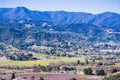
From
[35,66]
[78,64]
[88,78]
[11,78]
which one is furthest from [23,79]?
[78,64]

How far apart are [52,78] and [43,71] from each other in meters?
23.3

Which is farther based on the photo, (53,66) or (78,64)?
(78,64)

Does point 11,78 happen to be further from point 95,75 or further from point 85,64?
point 85,64

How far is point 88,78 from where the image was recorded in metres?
133

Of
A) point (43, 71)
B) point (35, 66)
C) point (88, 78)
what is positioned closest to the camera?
point (88, 78)

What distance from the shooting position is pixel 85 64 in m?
184

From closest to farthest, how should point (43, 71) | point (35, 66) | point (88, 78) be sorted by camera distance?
1. point (88, 78)
2. point (43, 71)
3. point (35, 66)

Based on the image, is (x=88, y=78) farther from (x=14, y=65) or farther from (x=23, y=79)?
(x=14, y=65)

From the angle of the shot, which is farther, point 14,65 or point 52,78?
point 14,65

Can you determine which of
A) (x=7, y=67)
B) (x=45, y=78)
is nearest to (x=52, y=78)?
(x=45, y=78)

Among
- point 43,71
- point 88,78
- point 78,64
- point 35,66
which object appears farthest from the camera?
point 78,64

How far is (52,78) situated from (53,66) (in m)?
35.6

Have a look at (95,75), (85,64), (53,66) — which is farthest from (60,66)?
(95,75)

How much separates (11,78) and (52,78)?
51.8 ft
